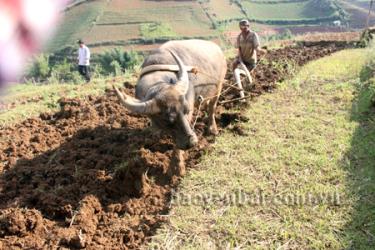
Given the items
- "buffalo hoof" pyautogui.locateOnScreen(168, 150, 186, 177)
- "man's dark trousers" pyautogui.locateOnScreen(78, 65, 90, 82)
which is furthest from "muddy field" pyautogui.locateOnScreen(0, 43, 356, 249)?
"man's dark trousers" pyautogui.locateOnScreen(78, 65, 90, 82)

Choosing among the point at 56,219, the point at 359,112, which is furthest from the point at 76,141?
the point at 359,112

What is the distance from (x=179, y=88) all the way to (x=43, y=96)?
5.39 m

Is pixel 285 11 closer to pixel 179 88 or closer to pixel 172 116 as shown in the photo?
pixel 179 88

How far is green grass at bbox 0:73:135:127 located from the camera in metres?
7.67

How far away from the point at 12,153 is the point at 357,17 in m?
35.4

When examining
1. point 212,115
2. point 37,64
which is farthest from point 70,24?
point 212,115

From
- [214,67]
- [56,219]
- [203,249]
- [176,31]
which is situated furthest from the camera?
[176,31]

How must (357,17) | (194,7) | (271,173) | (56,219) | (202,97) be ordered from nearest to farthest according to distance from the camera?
(56,219), (271,173), (202,97), (194,7), (357,17)

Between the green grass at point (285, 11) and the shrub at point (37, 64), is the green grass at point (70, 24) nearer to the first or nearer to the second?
the shrub at point (37, 64)

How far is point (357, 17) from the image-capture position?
35438 millimetres

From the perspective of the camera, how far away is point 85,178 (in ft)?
15.9

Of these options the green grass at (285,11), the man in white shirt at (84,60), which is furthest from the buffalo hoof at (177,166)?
the green grass at (285,11)

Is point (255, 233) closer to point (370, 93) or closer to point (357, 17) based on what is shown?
point (370, 93)

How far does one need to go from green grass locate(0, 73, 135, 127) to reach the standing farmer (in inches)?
123
